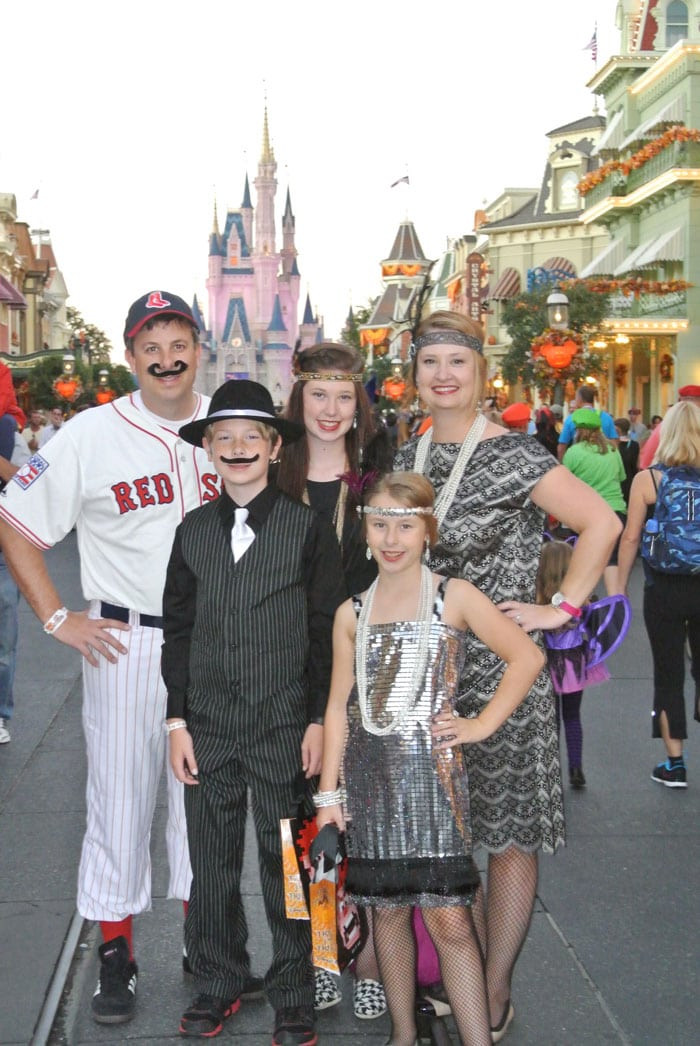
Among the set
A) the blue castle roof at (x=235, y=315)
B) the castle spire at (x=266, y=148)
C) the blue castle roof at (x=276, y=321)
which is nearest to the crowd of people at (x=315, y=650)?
the blue castle roof at (x=235, y=315)

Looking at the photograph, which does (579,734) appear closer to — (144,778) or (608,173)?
(144,778)

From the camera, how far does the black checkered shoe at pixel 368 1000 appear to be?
376 centimetres

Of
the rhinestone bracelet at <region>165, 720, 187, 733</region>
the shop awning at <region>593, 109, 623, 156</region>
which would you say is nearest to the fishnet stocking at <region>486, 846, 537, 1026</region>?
the rhinestone bracelet at <region>165, 720, 187, 733</region>

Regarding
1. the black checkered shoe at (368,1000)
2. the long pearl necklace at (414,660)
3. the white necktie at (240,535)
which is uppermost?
the white necktie at (240,535)

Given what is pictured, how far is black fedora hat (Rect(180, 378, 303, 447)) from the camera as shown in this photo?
3566 mm

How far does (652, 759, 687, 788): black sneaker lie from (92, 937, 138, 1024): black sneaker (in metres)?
3.25

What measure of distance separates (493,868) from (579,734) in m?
2.88

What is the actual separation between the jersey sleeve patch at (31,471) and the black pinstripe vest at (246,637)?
0.59 m

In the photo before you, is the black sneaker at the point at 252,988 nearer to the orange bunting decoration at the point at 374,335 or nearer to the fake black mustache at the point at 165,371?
the fake black mustache at the point at 165,371

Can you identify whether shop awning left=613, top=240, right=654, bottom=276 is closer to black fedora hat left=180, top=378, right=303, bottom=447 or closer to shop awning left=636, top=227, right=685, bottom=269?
shop awning left=636, top=227, right=685, bottom=269

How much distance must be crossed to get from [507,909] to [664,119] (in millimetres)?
33133

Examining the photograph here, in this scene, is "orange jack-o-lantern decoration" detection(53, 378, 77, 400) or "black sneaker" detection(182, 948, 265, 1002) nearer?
"black sneaker" detection(182, 948, 265, 1002)

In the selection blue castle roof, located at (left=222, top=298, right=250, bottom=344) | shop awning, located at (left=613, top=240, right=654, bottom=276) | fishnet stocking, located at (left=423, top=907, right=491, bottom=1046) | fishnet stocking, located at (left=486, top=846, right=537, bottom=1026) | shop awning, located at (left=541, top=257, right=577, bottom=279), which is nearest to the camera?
fishnet stocking, located at (left=423, top=907, right=491, bottom=1046)

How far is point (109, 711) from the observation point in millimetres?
3889
